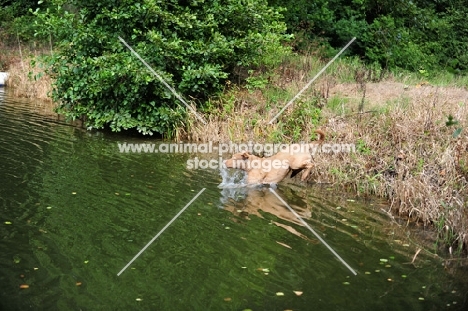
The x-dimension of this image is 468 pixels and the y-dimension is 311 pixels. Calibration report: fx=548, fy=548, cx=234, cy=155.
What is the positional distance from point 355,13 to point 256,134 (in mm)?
9827

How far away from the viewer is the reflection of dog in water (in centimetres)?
833

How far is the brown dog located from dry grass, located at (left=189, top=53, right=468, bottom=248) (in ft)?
1.64

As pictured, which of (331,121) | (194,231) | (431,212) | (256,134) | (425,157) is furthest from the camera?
(256,134)

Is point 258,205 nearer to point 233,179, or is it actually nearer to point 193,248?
point 233,179

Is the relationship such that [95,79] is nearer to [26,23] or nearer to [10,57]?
[10,57]

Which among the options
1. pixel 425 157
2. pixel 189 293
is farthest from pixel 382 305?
pixel 425 157

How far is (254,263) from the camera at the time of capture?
659 centimetres

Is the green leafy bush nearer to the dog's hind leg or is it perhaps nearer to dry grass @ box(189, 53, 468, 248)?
dry grass @ box(189, 53, 468, 248)

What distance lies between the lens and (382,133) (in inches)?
422

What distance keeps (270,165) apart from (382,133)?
2.38 metres

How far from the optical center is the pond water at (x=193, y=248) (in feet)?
18.5

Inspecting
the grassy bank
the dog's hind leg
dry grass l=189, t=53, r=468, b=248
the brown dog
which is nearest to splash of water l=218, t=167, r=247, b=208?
the brown dog

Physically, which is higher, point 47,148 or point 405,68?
point 405,68

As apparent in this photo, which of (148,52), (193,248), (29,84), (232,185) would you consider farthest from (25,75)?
(193,248)
